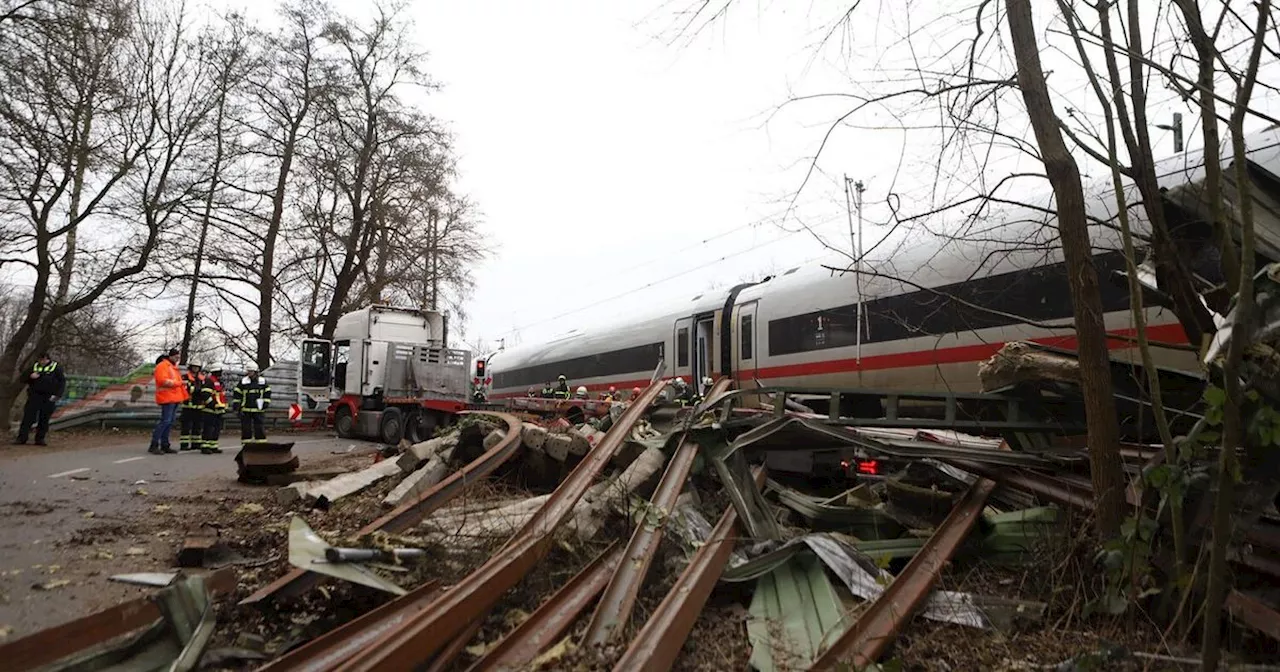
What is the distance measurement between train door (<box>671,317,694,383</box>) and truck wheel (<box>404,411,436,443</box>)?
569cm

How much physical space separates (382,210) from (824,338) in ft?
56.8

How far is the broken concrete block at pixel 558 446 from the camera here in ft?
19.6

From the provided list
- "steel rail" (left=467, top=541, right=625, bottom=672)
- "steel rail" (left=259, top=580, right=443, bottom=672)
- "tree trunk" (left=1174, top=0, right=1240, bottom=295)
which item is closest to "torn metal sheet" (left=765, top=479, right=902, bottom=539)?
"steel rail" (left=467, top=541, right=625, bottom=672)

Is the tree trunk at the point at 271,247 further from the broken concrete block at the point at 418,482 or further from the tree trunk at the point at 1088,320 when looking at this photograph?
the tree trunk at the point at 1088,320

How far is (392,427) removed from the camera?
634 inches

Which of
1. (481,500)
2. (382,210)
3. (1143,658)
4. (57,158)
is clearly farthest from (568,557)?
(382,210)

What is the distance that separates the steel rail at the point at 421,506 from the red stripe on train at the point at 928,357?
3.62 m

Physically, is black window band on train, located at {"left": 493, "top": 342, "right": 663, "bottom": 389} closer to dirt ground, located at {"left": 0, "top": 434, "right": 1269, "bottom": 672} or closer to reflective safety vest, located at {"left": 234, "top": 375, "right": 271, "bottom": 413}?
reflective safety vest, located at {"left": 234, "top": 375, "right": 271, "bottom": 413}

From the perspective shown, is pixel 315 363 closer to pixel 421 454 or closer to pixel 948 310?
pixel 421 454

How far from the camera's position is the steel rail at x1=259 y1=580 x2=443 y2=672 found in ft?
9.36

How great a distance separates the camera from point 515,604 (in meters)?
3.73

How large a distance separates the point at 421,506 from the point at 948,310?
455cm

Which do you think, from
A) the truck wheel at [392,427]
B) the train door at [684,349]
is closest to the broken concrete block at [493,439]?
the train door at [684,349]

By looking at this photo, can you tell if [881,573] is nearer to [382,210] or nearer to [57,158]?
[57,158]
